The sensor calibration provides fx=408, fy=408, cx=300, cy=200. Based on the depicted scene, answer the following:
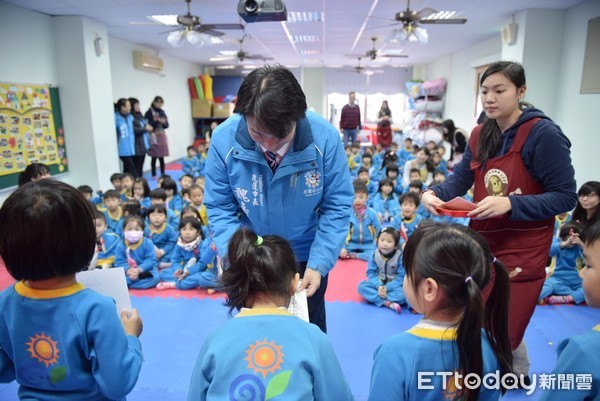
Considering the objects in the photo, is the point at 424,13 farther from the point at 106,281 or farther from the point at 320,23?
the point at 106,281

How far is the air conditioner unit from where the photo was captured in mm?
8938

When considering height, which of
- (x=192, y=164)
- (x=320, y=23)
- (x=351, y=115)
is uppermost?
(x=320, y=23)

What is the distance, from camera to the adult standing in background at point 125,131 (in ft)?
22.8

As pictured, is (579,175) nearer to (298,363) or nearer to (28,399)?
(298,363)

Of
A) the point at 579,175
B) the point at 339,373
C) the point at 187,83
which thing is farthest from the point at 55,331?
the point at 187,83

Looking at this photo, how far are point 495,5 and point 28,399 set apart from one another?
22.1 ft

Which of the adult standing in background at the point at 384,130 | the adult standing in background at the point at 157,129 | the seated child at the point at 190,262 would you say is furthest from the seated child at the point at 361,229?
the adult standing in background at the point at 384,130

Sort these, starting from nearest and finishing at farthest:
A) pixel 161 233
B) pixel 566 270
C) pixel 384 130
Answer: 1. pixel 566 270
2. pixel 161 233
3. pixel 384 130

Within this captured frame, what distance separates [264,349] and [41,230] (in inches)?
23.8

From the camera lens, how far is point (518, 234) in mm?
1640

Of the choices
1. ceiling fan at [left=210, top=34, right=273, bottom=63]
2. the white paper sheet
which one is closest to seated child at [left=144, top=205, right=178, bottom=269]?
the white paper sheet

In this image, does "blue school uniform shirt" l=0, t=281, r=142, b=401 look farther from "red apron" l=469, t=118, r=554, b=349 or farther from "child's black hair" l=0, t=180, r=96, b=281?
"red apron" l=469, t=118, r=554, b=349

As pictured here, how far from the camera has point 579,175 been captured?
5.62 metres

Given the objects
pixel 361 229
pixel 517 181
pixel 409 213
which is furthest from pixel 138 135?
pixel 517 181
